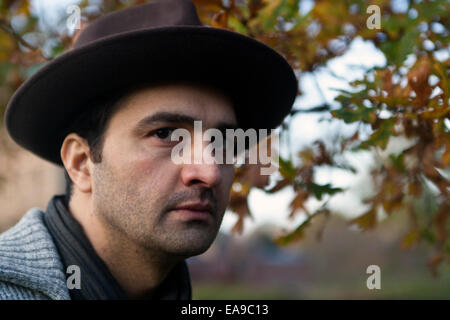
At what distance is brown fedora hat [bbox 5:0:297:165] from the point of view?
2006 mm

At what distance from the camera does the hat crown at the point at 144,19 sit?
214 centimetres

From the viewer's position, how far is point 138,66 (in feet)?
6.77

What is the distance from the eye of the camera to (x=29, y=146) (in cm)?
256

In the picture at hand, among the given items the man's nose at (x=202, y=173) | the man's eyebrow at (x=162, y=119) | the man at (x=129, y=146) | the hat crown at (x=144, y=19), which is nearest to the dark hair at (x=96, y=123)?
the man at (x=129, y=146)

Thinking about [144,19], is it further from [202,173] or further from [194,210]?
[194,210]

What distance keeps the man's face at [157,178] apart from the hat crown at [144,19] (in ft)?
1.00

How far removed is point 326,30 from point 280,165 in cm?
91

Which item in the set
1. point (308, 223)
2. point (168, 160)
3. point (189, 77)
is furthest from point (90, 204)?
point (308, 223)

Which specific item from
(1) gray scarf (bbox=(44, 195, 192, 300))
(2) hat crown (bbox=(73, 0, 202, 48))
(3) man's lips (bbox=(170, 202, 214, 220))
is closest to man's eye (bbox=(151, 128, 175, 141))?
(3) man's lips (bbox=(170, 202, 214, 220))

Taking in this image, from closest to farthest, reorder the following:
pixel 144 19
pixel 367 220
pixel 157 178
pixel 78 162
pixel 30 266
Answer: pixel 30 266 < pixel 157 178 < pixel 144 19 < pixel 78 162 < pixel 367 220

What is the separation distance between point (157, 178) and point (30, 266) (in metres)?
0.64

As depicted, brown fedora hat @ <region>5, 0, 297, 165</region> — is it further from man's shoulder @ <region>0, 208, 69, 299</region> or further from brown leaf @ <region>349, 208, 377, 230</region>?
brown leaf @ <region>349, 208, 377, 230</region>

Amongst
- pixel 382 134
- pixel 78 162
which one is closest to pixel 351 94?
pixel 382 134

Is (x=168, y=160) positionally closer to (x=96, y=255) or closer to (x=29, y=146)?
(x=96, y=255)
